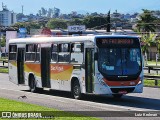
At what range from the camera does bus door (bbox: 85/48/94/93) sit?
825 inches

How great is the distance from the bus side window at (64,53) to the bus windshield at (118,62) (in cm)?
259

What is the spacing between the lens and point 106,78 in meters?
20.6

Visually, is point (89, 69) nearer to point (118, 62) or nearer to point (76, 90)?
point (118, 62)

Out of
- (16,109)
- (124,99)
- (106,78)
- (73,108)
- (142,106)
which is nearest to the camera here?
(16,109)

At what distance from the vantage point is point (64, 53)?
23.3 metres

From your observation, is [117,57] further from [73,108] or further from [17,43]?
[17,43]

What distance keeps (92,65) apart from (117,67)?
1034 mm

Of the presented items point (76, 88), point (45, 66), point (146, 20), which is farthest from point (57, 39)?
point (146, 20)

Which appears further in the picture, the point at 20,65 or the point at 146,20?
the point at 146,20

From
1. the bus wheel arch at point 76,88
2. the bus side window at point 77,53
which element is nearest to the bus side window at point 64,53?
the bus side window at point 77,53

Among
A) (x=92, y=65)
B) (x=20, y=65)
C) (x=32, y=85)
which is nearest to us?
(x=92, y=65)

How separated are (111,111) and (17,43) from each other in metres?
12.6

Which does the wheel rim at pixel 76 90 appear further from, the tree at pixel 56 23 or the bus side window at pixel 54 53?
the tree at pixel 56 23

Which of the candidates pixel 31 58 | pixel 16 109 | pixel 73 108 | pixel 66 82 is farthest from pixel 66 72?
pixel 16 109
